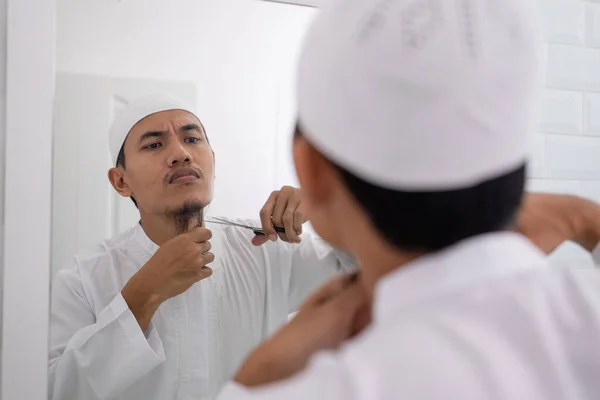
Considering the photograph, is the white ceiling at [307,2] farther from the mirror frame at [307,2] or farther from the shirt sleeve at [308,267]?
the shirt sleeve at [308,267]

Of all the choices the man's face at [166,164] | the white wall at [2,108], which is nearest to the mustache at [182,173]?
the man's face at [166,164]

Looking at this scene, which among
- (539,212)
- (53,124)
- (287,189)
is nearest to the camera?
(539,212)

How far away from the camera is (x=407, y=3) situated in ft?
1.52

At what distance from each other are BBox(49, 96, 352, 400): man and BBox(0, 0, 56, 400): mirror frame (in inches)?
1.1

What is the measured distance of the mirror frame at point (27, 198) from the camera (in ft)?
2.89

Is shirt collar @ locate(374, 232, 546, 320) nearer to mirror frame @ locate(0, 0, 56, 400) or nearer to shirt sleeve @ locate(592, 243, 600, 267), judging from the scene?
shirt sleeve @ locate(592, 243, 600, 267)

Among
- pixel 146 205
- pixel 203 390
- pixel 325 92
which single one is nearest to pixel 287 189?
pixel 146 205

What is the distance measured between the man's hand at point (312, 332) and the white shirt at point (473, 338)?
0.08 ft

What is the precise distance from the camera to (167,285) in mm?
932

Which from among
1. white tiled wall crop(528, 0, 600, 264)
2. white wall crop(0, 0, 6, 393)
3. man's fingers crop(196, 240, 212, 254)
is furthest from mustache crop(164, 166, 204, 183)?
white tiled wall crop(528, 0, 600, 264)

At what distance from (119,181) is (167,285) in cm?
17

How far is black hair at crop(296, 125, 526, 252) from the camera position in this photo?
18.3 inches

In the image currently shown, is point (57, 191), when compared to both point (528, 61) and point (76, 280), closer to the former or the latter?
point (76, 280)

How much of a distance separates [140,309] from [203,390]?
0.51 feet
